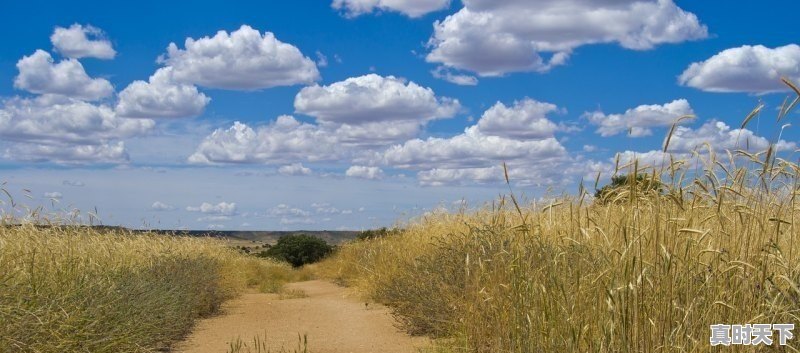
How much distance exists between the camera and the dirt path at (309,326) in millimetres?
9547

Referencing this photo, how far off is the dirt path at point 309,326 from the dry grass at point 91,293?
506mm

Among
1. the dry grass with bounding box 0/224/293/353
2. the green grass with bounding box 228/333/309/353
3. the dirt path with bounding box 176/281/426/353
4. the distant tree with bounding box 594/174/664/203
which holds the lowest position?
the dirt path with bounding box 176/281/426/353

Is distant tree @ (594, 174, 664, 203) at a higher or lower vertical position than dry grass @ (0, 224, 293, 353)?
higher

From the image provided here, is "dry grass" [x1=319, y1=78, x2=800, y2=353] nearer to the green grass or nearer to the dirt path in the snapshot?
the green grass

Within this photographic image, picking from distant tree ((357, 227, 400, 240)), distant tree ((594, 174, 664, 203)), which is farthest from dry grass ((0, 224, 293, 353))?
distant tree ((357, 227, 400, 240))

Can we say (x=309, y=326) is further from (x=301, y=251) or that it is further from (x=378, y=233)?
(x=301, y=251)

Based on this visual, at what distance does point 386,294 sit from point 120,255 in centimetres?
469

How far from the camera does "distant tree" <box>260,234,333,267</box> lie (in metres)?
36.0

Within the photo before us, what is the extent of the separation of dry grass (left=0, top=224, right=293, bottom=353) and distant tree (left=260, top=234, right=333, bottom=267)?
21.5 meters

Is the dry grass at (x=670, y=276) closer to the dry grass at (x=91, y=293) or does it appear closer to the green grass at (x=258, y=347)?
the green grass at (x=258, y=347)

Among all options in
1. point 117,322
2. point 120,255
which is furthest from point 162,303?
point 120,255

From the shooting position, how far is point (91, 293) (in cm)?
824

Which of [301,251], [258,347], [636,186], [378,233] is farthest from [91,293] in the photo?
[301,251]

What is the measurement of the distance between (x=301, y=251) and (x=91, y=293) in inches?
1104
